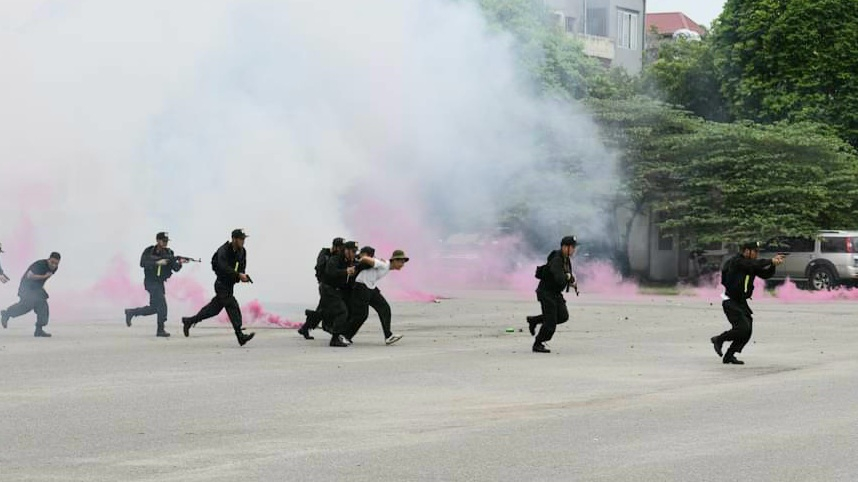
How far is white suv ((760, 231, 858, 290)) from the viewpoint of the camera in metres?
39.1

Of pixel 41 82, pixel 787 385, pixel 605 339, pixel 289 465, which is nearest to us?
pixel 289 465

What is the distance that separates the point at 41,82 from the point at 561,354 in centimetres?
1262

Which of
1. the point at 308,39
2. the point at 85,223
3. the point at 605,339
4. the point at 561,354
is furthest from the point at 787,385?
the point at 85,223

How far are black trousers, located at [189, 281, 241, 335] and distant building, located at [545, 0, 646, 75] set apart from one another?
43273 millimetres

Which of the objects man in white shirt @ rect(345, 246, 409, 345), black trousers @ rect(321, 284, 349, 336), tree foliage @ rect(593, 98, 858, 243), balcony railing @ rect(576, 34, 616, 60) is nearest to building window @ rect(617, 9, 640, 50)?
balcony railing @ rect(576, 34, 616, 60)

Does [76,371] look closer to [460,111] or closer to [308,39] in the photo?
[308,39]

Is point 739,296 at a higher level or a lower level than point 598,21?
lower

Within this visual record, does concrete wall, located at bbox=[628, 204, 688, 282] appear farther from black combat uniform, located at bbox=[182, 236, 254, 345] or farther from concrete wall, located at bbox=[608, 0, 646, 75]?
black combat uniform, located at bbox=[182, 236, 254, 345]

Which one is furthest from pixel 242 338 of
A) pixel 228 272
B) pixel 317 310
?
pixel 317 310

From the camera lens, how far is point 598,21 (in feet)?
219

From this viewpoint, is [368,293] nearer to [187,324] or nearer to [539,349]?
[539,349]

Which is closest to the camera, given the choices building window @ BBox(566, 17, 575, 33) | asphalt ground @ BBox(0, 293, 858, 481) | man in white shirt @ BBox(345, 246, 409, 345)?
asphalt ground @ BBox(0, 293, 858, 481)

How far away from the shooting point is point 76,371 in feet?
53.9

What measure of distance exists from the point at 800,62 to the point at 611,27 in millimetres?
16107
